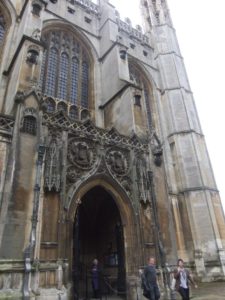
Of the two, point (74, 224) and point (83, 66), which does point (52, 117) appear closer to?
point (74, 224)

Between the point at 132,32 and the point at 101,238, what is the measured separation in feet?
63.7

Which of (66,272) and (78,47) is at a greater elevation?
(78,47)

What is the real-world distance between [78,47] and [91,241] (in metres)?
12.9

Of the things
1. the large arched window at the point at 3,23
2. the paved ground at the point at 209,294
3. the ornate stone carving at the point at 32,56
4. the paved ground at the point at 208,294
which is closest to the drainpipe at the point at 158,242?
the paved ground at the point at 208,294

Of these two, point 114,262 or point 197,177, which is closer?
point 114,262

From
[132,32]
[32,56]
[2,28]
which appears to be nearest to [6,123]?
[32,56]

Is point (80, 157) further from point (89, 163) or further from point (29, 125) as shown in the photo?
point (29, 125)

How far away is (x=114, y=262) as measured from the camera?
1078 cm

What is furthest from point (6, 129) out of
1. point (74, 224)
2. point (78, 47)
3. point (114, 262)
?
point (78, 47)

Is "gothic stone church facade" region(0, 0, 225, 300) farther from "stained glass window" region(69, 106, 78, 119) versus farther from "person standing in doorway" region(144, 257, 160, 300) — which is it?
"person standing in doorway" region(144, 257, 160, 300)

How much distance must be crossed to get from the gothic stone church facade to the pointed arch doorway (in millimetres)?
55

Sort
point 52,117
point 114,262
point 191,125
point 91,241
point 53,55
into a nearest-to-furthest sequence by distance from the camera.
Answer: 1. point 52,117
2. point 114,262
3. point 91,241
4. point 53,55
5. point 191,125

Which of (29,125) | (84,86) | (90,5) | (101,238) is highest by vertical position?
(90,5)

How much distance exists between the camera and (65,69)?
16375mm
